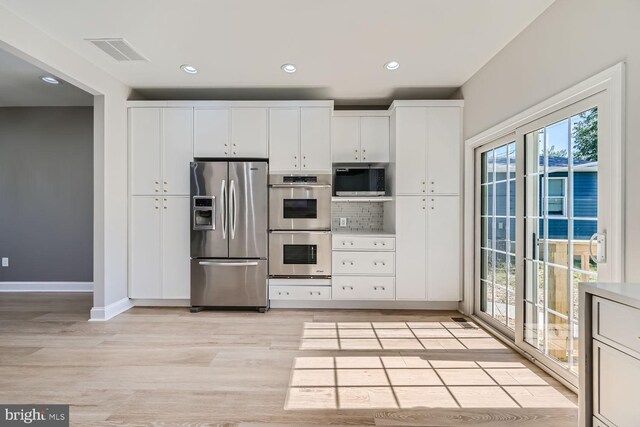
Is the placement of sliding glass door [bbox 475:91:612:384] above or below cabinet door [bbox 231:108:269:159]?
below

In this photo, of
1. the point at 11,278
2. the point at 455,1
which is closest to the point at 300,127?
the point at 455,1

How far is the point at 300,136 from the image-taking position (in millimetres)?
3650

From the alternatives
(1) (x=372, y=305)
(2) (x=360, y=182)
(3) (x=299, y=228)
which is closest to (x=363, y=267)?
(1) (x=372, y=305)

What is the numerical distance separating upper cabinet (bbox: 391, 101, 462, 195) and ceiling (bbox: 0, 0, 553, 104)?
322 millimetres

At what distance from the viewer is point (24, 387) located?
2.05 metres

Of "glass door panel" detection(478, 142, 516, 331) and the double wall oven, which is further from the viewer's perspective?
the double wall oven

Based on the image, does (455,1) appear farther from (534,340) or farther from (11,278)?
(11,278)

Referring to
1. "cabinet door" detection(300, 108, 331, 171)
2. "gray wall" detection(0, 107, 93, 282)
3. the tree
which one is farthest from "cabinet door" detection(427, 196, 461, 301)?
"gray wall" detection(0, 107, 93, 282)

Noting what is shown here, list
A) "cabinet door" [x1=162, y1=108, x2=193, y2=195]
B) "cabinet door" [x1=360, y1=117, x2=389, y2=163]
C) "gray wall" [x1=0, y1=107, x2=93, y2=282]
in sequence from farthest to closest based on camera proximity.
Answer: "gray wall" [x1=0, y1=107, x2=93, y2=282] → "cabinet door" [x1=360, y1=117, x2=389, y2=163] → "cabinet door" [x1=162, y1=108, x2=193, y2=195]

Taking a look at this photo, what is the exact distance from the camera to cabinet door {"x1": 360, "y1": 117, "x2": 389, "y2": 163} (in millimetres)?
3861

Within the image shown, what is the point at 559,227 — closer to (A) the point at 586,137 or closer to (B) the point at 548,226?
(B) the point at 548,226

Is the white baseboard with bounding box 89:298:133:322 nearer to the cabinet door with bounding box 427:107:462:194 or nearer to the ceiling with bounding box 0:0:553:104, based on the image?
the ceiling with bounding box 0:0:553:104

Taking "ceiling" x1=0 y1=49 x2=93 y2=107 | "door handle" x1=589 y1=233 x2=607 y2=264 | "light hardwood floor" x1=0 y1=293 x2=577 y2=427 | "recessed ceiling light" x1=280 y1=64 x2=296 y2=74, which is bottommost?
"light hardwood floor" x1=0 y1=293 x2=577 y2=427

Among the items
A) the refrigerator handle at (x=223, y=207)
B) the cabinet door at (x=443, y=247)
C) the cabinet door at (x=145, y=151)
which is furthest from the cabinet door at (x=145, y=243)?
the cabinet door at (x=443, y=247)
